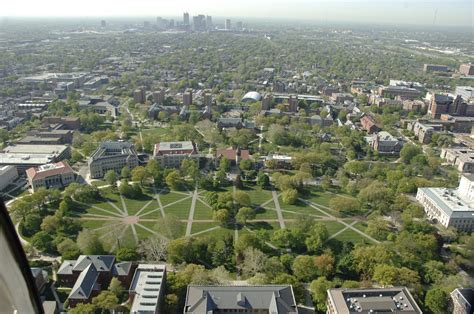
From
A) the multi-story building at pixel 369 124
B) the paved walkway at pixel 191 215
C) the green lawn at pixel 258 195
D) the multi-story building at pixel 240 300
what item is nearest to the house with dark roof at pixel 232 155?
the green lawn at pixel 258 195

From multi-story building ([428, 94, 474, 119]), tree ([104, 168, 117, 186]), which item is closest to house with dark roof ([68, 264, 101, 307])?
Answer: tree ([104, 168, 117, 186])

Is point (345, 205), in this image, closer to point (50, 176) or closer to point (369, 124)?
point (369, 124)

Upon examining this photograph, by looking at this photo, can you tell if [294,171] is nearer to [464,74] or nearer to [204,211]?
[204,211]

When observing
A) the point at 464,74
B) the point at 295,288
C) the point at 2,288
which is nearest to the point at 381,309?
the point at 295,288

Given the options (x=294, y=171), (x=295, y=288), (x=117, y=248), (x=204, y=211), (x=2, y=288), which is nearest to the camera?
(x=2, y=288)

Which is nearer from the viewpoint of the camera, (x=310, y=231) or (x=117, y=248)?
(x=117, y=248)

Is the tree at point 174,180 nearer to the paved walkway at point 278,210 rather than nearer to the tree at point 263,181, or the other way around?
the tree at point 263,181
